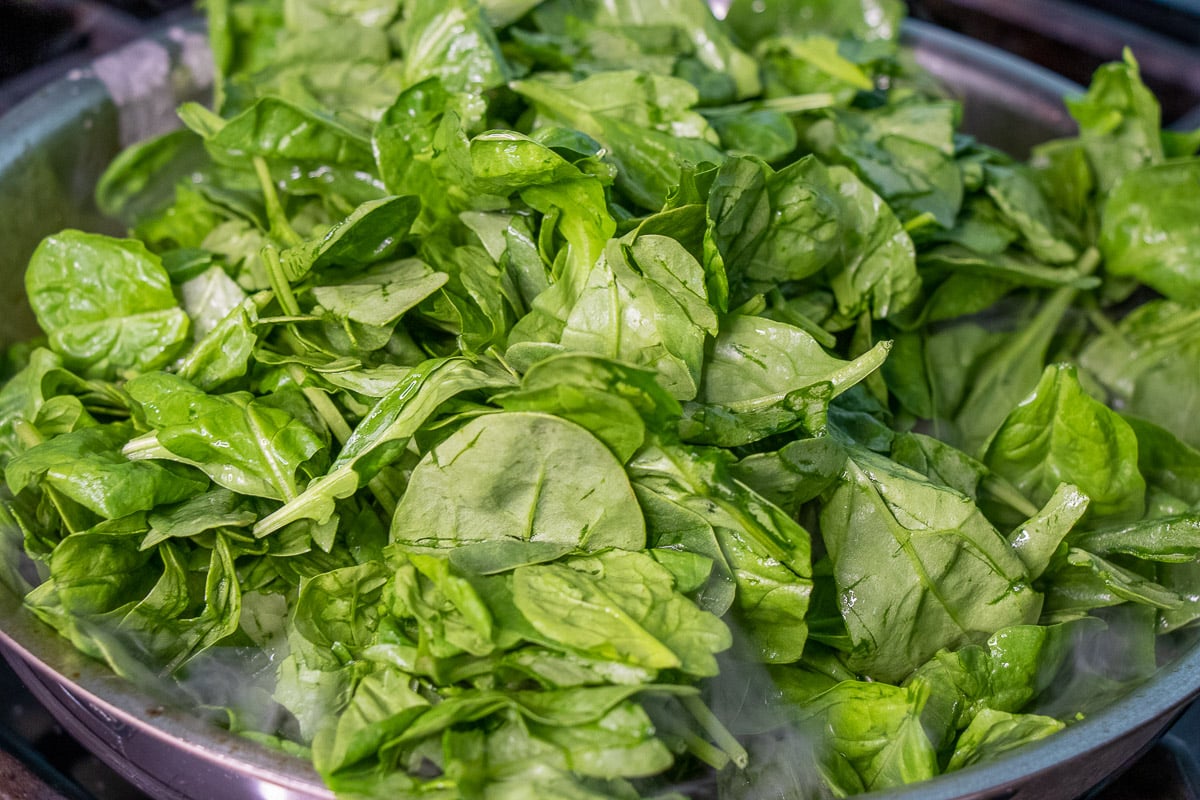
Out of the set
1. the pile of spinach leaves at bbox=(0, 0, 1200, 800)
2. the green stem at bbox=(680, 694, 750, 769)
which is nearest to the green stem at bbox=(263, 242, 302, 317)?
the pile of spinach leaves at bbox=(0, 0, 1200, 800)

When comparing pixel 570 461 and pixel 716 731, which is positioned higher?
pixel 570 461

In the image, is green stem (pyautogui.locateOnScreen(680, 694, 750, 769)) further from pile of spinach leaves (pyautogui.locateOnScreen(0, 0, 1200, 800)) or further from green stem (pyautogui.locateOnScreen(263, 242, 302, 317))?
green stem (pyautogui.locateOnScreen(263, 242, 302, 317))

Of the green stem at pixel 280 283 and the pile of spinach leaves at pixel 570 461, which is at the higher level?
the green stem at pixel 280 283

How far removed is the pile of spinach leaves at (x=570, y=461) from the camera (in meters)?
0.56

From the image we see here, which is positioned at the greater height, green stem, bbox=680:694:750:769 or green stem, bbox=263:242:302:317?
green stem, bbox=263:242:302:317

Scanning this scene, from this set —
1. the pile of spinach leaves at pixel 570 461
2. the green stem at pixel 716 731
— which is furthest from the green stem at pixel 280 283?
the green stem at pixel 716 731

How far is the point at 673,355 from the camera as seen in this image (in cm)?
62

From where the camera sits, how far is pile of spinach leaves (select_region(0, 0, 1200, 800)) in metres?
0.56

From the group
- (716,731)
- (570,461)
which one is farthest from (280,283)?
(716,731)

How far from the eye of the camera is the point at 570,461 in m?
0.60

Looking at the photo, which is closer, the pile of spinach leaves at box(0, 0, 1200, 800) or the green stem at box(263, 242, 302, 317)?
the pile of spinach leaves at box(0, 0, 1200, 800)

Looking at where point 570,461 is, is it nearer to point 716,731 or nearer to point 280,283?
point 716,731

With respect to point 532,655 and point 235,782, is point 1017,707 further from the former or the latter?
point 235,782

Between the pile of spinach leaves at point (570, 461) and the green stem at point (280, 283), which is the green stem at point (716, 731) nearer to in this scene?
the pile of spinach leaves at point (570, 461)
